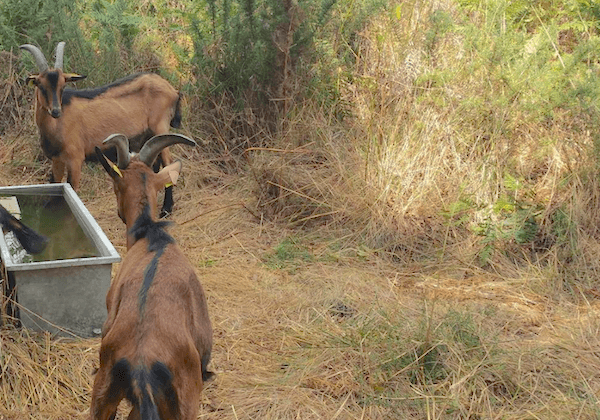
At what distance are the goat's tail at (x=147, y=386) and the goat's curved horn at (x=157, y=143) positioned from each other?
1.79 metres

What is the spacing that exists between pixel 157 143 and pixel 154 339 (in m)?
1.79

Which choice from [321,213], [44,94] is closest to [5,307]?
[44,94]

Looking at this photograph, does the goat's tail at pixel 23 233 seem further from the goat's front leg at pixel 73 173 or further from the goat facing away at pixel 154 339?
the goat facing away at pixel 154 339

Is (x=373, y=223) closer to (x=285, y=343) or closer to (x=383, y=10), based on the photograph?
(x=285, y=343)

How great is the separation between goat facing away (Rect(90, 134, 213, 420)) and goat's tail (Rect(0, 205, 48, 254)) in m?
1.94

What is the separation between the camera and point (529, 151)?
24.2 ft

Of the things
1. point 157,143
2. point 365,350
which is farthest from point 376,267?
point 157,143

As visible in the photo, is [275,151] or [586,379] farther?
[275,151]

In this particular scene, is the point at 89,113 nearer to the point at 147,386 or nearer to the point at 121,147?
the point at 121,147

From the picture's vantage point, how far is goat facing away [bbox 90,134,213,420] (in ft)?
11.0

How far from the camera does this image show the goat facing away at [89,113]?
7363 mm

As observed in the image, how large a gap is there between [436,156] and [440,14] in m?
1.63

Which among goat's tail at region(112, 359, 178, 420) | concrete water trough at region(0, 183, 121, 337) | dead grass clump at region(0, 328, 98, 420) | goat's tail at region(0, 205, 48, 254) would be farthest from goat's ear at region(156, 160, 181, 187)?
goat's tail at region(112, 359, 178, 420)

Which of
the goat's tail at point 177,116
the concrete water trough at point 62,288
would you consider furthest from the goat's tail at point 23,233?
the goat's tail at point 177,116
